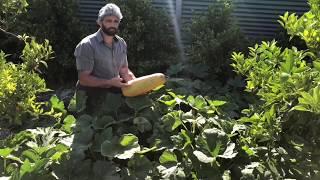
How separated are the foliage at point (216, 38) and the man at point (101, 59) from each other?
79.6 inches

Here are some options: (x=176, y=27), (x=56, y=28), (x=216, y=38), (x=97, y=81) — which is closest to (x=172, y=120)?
(x=97, y=81)

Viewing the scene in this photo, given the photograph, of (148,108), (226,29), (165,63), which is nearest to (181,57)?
(165,63)

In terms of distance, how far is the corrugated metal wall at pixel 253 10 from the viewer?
23.6 feet

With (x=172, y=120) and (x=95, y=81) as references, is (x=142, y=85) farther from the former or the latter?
(x=172, y=120)

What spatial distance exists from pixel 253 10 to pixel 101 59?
3.88 meters

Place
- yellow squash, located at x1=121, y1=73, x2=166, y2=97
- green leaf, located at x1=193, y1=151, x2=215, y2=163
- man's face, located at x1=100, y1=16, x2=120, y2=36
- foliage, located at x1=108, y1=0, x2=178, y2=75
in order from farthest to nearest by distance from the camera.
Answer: foliage, located at x1=108, y1=0, x2=178, y2=75
man's face, located at x1=100, y1=16, x2=120, y2=36
yellow squash, located at x1=121, y1=73, x2=166, y2=97
green leaf, located at x1=193, y1=151, x2=215, y2=163

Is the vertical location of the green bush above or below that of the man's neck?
below

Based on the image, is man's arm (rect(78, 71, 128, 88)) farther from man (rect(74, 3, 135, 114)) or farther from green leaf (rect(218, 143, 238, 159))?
green leaf (rect(218, 143, 238, 159))

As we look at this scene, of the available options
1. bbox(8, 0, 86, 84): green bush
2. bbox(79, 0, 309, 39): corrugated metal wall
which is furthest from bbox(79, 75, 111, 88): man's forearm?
bbox(79, 0, 309, 39): corrugated metal wall

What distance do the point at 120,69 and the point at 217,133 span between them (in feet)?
5.22

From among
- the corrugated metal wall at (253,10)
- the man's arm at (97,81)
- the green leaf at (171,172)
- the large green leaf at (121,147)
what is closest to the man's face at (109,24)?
the man's arm at (97,81)

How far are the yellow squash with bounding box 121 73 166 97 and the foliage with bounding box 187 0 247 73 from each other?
1970mm

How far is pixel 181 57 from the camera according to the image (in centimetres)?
705

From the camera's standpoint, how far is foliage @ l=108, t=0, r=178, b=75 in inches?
255
